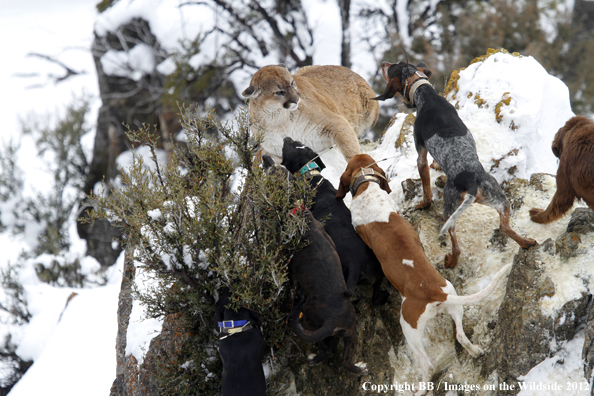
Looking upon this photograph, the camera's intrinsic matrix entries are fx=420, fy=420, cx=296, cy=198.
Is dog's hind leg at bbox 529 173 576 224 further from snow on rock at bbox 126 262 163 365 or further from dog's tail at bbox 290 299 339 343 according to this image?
snow on rock at bbox 126 262 163 365

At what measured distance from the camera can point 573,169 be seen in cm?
326

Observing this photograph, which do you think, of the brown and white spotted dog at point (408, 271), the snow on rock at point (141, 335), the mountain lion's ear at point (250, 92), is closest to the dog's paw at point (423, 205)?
the brown and white spotted dog at point (408, 271)

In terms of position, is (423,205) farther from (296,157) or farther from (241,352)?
(241,352)

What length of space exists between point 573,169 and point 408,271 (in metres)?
1.49

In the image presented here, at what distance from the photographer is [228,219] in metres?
3.82

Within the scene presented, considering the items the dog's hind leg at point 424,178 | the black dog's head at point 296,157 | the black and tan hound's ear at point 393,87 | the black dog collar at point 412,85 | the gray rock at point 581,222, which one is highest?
the black and tan hound's ear at point 393,87

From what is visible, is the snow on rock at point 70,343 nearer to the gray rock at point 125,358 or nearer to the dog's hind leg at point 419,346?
the gray rock at point 125,358

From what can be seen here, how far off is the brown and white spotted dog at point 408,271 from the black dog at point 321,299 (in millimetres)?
425

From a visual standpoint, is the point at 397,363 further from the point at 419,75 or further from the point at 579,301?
the point at 419,75

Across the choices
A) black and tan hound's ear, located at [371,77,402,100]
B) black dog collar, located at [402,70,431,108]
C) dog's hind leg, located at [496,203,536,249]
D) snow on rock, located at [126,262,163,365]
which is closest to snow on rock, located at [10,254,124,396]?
snow on rock, located at [126,262,163,365]

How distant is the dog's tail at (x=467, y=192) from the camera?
3492 millimetres

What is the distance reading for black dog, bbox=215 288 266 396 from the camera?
3.46 m

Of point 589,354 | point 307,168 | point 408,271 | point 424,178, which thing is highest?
point 307,168

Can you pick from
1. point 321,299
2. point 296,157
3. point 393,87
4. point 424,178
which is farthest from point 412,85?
point 321,299
